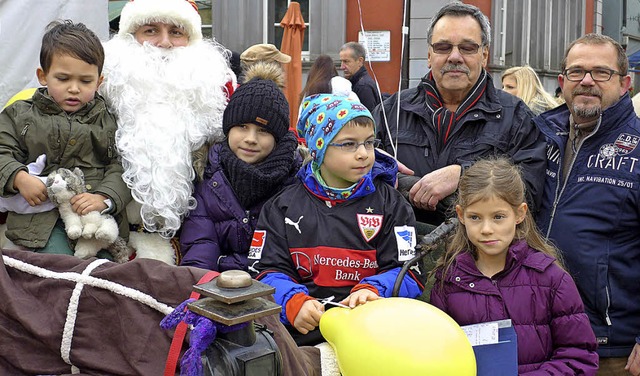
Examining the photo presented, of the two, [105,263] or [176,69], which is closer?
[105,263]

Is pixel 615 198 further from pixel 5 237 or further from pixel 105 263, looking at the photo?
pixel 5 237

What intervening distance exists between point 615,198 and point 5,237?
97.5 inches

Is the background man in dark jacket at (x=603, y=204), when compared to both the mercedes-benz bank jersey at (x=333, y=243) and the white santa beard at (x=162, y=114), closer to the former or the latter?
the mercedes-benz bank jersey at (x=333, y=243)

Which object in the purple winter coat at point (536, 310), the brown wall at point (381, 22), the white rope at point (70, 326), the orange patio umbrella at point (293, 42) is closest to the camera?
the white rope at point (70, 326)

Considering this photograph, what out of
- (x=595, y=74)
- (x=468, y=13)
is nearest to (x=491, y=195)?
(x=595, y=74)

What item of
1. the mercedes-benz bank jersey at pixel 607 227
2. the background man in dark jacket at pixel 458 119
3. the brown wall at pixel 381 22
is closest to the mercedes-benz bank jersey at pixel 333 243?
the background man in dark jacket at pixel 458 119

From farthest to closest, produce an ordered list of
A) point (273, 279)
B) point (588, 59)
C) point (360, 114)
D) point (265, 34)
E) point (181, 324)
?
point (265, 34), point (588, 59), point (360, 114), point (273, 279), point (181, 324)

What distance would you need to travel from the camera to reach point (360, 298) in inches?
85.0

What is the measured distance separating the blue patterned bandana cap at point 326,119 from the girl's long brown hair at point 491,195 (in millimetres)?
487

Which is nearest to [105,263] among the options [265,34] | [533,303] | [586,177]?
[533,303]

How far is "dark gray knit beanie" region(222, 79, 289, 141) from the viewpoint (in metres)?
2.77

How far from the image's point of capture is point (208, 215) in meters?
2.79

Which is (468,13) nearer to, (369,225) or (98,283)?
(369,225)

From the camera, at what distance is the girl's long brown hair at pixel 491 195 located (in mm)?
2551
